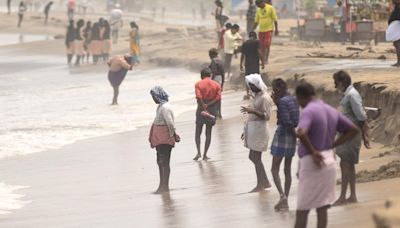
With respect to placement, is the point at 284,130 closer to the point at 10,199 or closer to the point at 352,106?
the point at 352,106

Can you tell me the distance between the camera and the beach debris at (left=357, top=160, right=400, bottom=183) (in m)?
13.2

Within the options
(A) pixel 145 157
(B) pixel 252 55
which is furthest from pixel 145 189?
(B) pixel 252 55

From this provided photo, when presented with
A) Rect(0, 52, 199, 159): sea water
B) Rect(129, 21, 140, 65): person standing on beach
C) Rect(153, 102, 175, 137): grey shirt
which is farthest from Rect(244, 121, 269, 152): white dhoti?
Rect(129, 21, 140, 65): person standing on beach

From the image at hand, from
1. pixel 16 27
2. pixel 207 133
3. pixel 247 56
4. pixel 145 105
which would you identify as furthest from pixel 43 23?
pixel 207 133

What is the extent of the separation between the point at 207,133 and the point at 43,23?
155 feet

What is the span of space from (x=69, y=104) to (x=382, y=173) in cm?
1789

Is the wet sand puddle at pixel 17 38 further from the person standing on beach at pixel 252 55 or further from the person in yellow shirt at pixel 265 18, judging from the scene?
the person standing on beach at pixel 252 55

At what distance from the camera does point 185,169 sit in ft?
54.9

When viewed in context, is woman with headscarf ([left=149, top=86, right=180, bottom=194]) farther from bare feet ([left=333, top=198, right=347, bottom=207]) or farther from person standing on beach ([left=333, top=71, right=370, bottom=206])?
bare feet ([left=333, top=198, right=347, bottom=207])

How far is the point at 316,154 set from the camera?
905 centimetres

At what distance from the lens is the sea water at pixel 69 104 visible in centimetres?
2302

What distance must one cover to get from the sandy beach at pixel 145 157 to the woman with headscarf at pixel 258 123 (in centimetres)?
31

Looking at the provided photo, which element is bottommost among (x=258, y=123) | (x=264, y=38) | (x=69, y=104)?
(x=69, y=104)

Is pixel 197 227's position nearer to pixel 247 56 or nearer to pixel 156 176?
pixel 156 176
